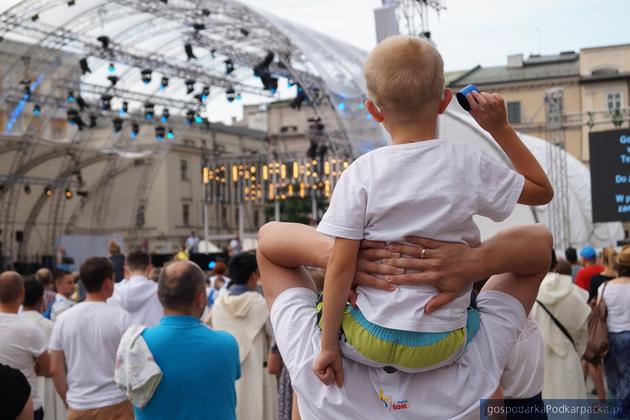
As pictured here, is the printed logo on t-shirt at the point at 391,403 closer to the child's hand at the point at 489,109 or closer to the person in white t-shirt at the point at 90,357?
the child's hand at the point at 489,109

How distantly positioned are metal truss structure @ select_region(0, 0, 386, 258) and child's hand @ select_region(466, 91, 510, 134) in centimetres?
1886

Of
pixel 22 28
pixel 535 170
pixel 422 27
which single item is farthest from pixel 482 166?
pixel 22 28

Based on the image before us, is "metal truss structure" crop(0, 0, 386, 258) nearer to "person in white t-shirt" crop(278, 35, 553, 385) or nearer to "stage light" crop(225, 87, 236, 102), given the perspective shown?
"stage light" crop(225, 87, 236, 102)

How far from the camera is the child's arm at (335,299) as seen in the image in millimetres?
2004

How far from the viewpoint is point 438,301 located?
1.97 metres

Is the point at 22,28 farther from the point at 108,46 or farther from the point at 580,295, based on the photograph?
the point at 580,295

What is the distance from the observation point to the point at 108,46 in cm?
2802

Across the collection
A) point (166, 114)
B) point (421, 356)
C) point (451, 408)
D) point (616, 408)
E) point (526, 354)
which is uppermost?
point (166, 114)

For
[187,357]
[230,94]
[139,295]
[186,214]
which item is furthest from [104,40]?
[186,214]

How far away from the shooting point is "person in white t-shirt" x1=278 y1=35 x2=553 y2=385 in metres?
1.97

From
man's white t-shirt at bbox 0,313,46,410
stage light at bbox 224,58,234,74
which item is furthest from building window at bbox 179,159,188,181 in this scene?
man's white t-shirt at bbox 0,313,46,410

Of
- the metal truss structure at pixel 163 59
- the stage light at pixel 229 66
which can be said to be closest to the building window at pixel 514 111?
the metal truss structure at pixel 163 59

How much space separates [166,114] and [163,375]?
31.1 m

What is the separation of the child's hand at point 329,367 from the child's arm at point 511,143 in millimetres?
630
